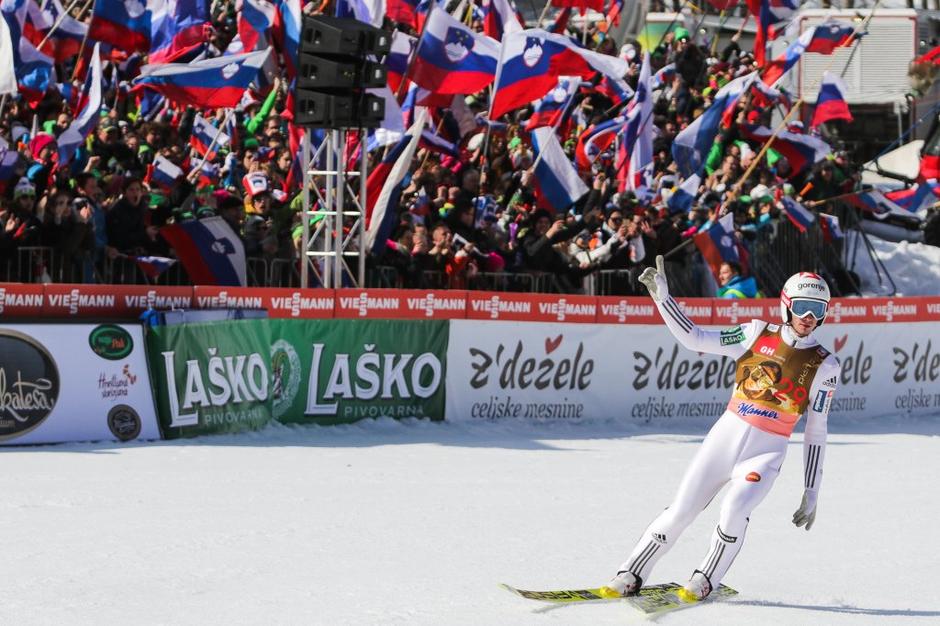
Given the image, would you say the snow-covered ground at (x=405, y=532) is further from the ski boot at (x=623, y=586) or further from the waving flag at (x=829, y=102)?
the waving flag at (x=829, y=102)

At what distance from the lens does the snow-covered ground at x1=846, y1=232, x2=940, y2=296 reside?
79.2 ft

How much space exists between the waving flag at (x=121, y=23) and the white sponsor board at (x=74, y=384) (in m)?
4.55

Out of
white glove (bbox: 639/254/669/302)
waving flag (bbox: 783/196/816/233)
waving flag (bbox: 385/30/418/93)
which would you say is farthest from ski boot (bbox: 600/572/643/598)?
waving flag (bbox: 783/196/816/233)

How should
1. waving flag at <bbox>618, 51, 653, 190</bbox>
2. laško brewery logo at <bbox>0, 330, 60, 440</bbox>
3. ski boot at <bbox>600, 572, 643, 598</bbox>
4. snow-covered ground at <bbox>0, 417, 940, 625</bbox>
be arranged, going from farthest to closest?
waving flag at <bbox>618, 51, 653, 190</bbox>
laško brewery logo at <bbox>0, 330, 60, 440</bbox>
ski boot at <bbox>600, 572, 643, 598</bbox>
snow-covered ground at <bbox>0, 417, 940, 625</bbox>

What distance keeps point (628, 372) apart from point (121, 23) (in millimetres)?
7217

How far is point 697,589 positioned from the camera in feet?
26.4

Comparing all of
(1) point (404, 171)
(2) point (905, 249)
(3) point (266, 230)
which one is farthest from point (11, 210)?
(2) point (905, 249)

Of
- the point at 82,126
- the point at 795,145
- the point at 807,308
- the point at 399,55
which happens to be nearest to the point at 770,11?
the point at 795,145

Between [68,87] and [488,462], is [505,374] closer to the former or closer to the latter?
[488,462]

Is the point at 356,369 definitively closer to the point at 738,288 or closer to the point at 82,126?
the point at 82,126

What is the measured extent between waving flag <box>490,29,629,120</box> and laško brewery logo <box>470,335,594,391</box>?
110 inches

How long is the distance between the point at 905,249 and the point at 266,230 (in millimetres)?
13183

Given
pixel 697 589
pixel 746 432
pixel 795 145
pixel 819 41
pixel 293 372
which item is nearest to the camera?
pixel 697 589

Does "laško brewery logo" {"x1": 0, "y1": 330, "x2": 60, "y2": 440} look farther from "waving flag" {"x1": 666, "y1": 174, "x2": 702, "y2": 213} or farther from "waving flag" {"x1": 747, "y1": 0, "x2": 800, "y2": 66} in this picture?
"waving flag" {"x1": 747, "y1": 0, "x2": 800, "y2": 66}
